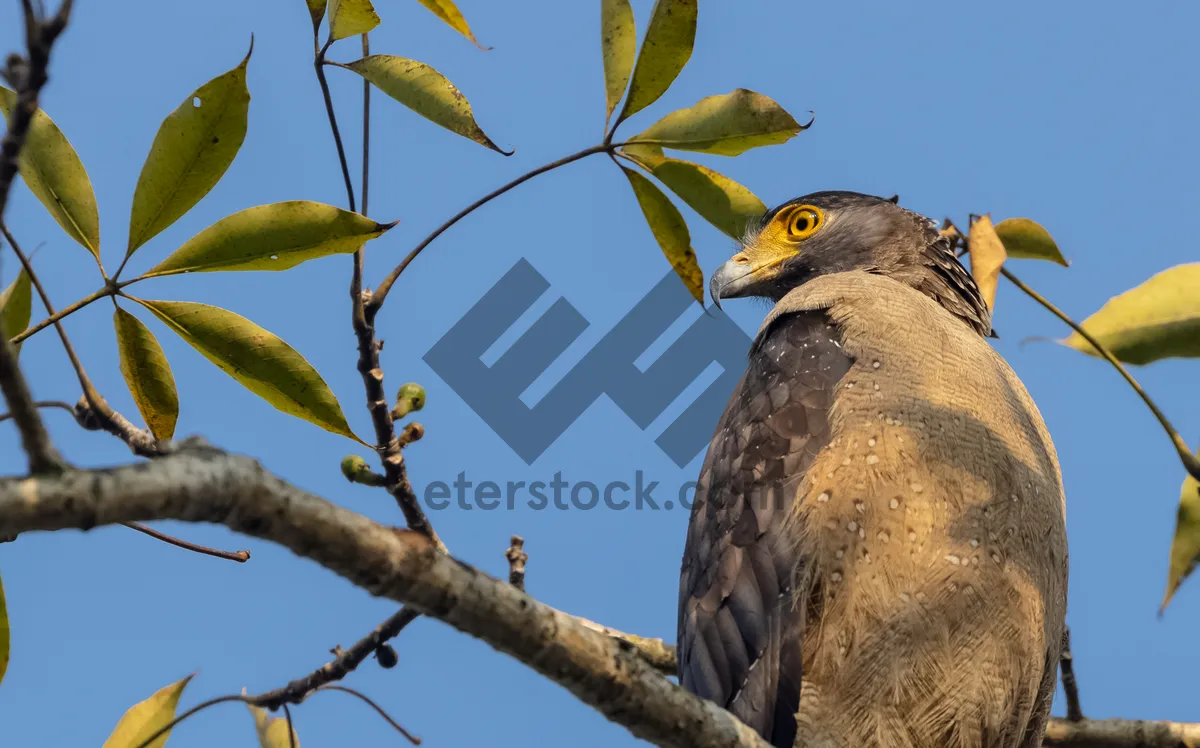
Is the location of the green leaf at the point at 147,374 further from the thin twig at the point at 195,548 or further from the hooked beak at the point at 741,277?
the hooked beak at the point at 741,277

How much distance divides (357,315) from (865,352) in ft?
6.83

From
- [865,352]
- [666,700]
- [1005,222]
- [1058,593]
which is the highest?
[1005,222]

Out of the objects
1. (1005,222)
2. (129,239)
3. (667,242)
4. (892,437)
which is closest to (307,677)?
(129,239)

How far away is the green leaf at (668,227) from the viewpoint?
12.2ft

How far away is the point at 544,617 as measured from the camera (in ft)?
7.54

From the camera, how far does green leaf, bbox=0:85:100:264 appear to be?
286 cm

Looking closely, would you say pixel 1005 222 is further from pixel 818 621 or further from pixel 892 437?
pixel 818 621

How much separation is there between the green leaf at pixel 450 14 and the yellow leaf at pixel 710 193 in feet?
2.53

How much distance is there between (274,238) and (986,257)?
2469mm

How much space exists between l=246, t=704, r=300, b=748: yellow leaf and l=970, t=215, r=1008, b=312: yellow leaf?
2.82m

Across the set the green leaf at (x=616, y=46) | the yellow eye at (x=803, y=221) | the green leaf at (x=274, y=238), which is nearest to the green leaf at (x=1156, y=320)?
the green leaf at (x=616, y=46)

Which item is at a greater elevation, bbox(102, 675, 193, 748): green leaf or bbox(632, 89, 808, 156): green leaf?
bbox(632, 89, 808, 156): green leaf

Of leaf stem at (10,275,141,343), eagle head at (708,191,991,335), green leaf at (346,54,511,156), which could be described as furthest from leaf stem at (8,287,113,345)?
eagle head at (708,191,991,335)

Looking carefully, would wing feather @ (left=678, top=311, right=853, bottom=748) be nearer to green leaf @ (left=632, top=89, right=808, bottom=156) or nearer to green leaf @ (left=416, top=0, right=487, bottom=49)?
green leaf @ (left=632, top=89, right=808, bottom=156)
